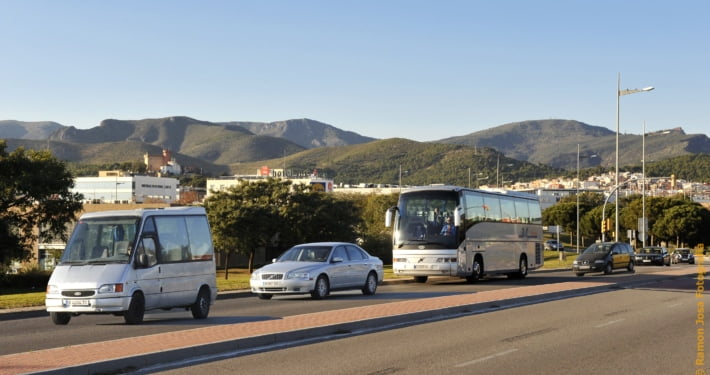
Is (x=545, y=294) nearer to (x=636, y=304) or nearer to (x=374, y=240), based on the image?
(x=636, y=304)

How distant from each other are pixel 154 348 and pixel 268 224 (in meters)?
56.9

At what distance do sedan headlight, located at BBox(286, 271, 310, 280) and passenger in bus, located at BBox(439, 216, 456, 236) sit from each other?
981 cm

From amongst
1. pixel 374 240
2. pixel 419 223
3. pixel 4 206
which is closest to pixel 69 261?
pixel 419 223

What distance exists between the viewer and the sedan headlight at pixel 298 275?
2491 cm

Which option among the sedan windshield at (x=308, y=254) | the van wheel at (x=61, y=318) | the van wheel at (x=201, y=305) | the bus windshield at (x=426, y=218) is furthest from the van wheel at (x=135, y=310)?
the bus windshield at (x=426, y=218)

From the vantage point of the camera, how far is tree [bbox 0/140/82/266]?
52.3 m

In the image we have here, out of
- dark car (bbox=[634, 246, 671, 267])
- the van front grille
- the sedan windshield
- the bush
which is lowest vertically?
the bush

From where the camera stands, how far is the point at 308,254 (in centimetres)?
2630

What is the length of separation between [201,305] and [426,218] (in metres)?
15.9

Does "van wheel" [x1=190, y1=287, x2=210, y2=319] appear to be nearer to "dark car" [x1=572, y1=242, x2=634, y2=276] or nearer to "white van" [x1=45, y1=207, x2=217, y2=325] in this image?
"white van" [x1=45, y1=207, x2=217, y2=325]

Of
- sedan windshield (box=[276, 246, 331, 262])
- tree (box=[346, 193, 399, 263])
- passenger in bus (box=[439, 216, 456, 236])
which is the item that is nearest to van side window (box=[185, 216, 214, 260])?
sedan windshield (box=[276, 246, 331, 262])

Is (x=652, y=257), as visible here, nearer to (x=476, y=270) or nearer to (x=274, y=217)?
(x=274, y=217)

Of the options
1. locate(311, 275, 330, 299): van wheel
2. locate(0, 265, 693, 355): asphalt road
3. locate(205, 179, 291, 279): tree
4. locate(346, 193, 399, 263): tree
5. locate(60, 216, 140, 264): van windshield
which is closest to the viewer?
locate(0, 265, 693, 355): asphalt road

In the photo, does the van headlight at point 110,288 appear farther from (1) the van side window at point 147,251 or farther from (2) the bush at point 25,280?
(2) the bush at point 25,280
